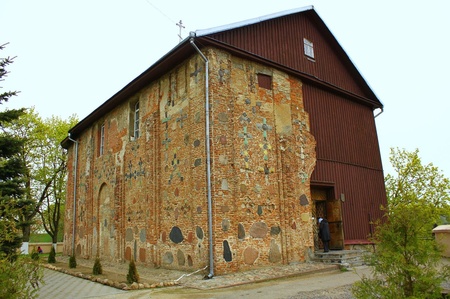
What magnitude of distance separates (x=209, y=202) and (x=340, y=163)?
24.1 feet

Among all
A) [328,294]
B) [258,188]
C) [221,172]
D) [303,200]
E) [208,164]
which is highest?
[208,164]

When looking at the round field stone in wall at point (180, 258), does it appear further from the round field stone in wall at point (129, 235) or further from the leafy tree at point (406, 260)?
the leafy tree at point (406, 260)

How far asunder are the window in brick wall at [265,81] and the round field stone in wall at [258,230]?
5022 millimetres

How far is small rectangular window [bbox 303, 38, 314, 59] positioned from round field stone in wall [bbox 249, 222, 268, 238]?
8.00m

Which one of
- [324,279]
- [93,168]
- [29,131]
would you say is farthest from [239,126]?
[29,131]

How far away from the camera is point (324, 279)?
10.8 metres

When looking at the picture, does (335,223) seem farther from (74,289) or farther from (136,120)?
(74,289)

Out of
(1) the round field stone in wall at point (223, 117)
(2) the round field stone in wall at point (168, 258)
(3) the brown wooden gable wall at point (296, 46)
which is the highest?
(3) the brown wooden gable wall at point (296, 46)

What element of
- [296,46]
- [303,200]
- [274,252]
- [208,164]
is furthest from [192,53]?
[274,252]

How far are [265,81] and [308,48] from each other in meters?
3.78

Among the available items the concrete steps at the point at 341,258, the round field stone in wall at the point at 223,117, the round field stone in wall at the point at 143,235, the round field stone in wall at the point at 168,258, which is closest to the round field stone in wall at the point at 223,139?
the round field stone in wall at the point at 223,117

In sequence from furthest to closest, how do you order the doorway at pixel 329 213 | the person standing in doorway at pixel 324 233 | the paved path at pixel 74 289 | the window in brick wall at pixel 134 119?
the window in brick wall at pixel 134 119 < the doorway at pixel 329 213 < the person standing in doorway at pixel 324 233 < the paved path at pixel 74 289

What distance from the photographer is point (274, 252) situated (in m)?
12.6

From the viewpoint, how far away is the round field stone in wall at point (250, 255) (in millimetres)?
11773
